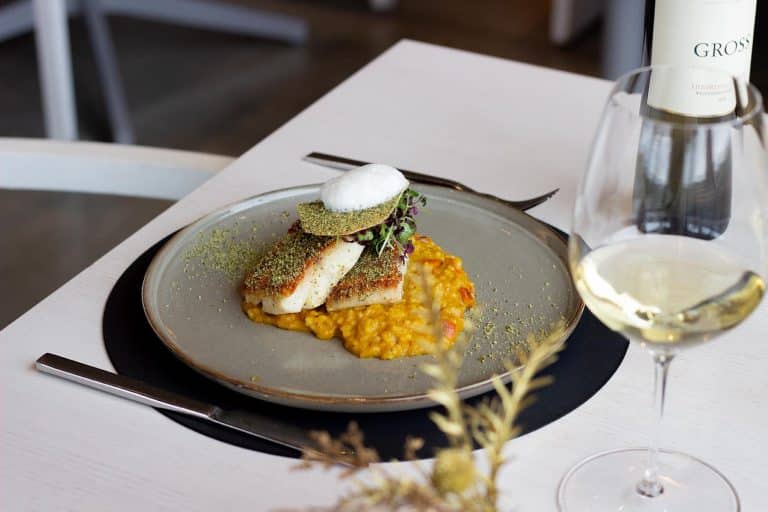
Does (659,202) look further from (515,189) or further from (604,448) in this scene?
(515,189)

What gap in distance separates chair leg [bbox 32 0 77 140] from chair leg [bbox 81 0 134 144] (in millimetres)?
183

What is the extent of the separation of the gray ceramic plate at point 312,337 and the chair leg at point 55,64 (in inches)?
69.8

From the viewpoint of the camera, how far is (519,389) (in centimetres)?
41

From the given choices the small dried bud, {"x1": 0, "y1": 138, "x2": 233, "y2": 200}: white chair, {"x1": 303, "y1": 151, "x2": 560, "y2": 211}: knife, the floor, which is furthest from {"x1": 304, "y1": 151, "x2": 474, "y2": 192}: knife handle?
the floor

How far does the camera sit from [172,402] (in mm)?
733

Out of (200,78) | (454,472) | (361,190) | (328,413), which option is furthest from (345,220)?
(200,78)

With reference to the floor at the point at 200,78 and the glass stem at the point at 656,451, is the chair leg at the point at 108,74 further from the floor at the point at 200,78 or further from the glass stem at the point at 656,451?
the glass stem at the point at 656,451

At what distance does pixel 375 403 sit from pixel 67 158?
2.18ft

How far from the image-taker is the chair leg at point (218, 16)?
11.3 feet

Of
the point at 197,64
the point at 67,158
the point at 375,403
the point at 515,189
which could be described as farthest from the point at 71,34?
the point at 375,403

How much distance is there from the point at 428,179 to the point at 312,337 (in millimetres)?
303

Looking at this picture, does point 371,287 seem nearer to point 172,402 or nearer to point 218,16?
point 172,402

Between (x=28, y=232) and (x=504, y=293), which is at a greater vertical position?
(x=504, y=293)

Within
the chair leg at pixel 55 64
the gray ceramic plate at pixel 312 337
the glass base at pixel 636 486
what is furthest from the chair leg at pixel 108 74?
the glass base at pixel 636 486
